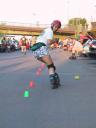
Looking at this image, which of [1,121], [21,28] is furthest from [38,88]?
[21,28]

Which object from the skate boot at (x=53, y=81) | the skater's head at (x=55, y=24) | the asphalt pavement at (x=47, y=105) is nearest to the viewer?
the asphalt pavement at (x=47, y=105)

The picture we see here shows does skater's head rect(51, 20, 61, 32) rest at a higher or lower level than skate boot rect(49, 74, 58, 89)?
higher

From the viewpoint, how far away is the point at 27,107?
10883mm

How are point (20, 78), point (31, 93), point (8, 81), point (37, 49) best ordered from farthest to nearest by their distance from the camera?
point (20, 78) < point (8, 81) < point (37, 49) < point (31, 93)

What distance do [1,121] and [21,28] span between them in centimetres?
11076

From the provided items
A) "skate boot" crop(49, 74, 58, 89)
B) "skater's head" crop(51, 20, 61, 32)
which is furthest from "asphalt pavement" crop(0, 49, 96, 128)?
"skater's head" crop(51, 20, 61, 32)

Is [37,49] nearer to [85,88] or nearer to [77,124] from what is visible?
[85,88]

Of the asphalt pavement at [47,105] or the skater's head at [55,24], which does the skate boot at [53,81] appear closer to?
the asphalt pavement at [47,105]

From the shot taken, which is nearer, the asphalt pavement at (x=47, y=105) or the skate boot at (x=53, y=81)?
the asphalt pavement at (x=47, y=105)

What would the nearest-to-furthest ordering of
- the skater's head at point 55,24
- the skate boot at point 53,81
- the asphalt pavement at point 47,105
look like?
the asphalt pavement at point 47,105 < the skate boot at point 53,81 < the skater's head at point 55,24

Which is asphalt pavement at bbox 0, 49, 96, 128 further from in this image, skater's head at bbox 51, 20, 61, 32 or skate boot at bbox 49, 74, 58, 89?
skater's head at bbox 51, 20, 61, 32

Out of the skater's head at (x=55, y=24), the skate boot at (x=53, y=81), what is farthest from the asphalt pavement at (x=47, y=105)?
the skater's head at (x=55, y=24)

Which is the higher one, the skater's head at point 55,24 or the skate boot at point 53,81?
the skater's head at point 55,24

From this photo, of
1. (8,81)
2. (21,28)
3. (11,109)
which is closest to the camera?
(11,109)
